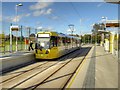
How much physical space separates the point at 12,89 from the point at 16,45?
697 inches

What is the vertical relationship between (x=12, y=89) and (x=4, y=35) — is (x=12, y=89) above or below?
below

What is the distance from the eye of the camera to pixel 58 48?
28.4m

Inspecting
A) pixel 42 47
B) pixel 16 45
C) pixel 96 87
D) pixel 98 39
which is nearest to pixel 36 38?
pixel 42 47

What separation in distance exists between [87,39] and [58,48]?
117m

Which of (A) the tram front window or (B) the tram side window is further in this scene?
(B) the tram side window

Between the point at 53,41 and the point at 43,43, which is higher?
the point at 53,41

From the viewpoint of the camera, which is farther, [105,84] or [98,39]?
[98,39]

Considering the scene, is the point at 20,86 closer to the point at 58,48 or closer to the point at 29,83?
the point at 29,83

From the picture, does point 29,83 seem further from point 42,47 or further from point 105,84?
point 42,47

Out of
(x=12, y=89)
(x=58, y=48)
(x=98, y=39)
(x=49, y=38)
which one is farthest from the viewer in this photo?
(x=98, y=39)

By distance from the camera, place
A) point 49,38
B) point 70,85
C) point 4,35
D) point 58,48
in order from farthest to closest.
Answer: point 58,48, point 49,38, point 4,35, point 70,85

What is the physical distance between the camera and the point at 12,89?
1161cm

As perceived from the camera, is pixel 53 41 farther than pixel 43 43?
Yes

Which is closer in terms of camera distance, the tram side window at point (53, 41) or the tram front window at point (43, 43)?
the tram front window at point (43, 43)
